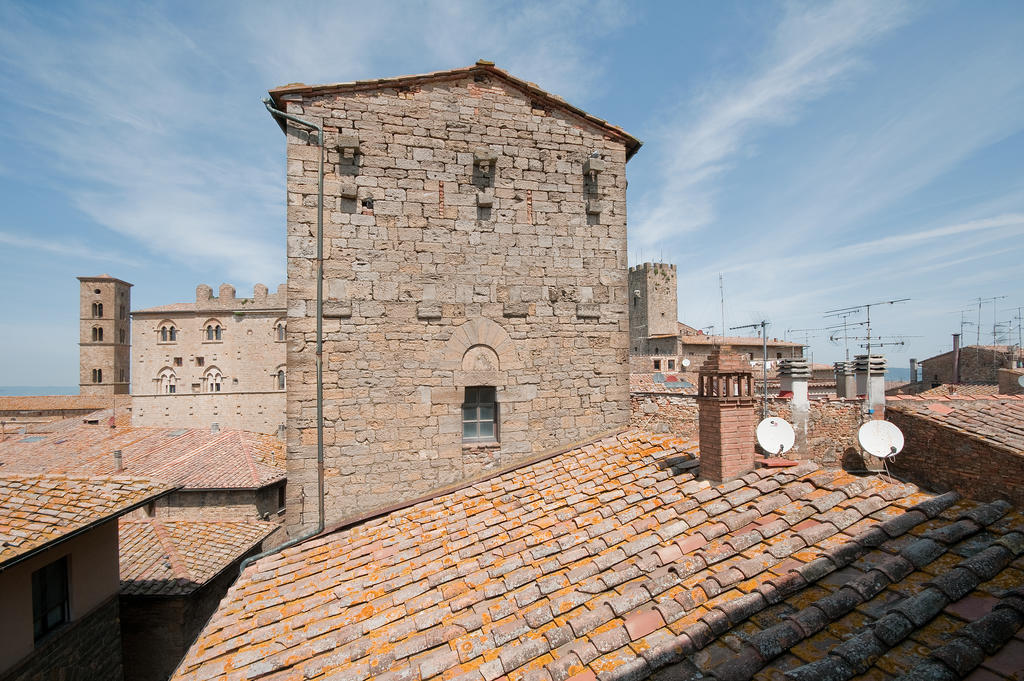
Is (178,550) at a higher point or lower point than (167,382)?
lower

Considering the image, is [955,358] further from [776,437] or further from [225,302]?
[225,302]

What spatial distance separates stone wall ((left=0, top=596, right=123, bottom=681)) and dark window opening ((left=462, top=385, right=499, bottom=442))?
279 inches

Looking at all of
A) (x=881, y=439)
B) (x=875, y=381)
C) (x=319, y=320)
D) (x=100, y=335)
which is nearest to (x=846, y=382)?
(x=875, y=381)

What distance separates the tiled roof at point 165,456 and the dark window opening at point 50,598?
29.8ft

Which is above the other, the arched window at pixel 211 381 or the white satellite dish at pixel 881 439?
the white satellite dish at pixel 881 439

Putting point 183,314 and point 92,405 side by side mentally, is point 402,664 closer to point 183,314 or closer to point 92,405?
point 183,314

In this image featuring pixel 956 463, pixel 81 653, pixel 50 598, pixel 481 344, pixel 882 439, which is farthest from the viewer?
pixel 81 653

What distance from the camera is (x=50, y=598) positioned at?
7.81m

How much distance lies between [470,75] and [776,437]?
23.5ft

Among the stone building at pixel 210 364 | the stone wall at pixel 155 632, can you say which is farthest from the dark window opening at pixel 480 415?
the stone building at pixel 210 364

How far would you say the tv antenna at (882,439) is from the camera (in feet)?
16.9

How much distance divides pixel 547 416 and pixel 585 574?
3.89 metres

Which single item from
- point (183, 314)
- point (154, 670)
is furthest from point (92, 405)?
point (154, 670)

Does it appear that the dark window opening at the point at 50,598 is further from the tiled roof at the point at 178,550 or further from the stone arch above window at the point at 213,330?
the stone arch above window at the point at 213,330
